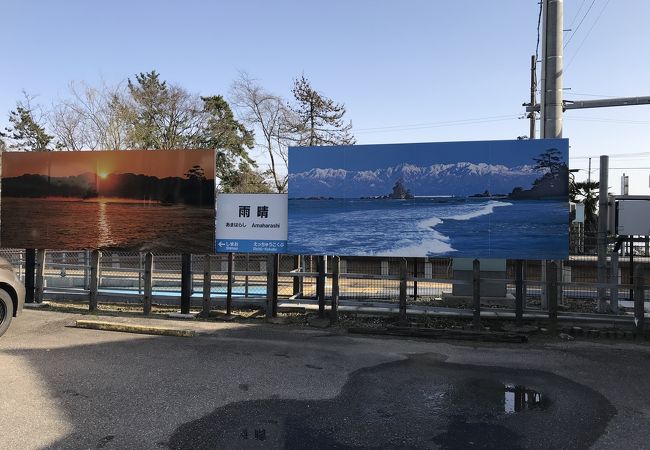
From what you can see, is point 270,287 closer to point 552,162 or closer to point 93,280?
point 93,280

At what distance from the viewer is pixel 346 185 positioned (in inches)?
373

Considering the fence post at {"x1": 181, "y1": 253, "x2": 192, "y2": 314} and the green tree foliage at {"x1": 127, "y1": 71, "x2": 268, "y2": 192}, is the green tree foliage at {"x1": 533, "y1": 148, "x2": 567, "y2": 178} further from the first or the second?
the green tree foliage at {"x1": 127, "y1": 71, "x2": 268, "y2": 192}

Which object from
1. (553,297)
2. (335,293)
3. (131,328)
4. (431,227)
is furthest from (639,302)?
(131,328)

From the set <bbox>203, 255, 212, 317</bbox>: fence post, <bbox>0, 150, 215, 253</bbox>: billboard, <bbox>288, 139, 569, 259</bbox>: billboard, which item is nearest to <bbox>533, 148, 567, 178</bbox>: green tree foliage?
<bbox>288, 139, 569, 259</bbox>: billboard

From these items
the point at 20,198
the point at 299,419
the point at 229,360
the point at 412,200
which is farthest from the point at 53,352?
the point at 412,200

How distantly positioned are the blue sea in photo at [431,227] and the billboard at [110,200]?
2095 mm

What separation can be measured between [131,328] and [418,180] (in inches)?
221

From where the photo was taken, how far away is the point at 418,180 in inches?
362

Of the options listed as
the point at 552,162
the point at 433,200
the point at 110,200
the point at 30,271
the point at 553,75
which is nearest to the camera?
the point at 552,162

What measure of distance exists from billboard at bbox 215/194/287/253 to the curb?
2.07 m

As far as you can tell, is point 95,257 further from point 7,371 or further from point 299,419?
point 299,419

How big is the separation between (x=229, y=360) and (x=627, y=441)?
463cm

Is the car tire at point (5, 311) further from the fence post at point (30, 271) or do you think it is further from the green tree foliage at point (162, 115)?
the green tree foliage at point (162, 115)

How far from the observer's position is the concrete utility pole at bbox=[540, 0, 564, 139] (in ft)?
33.8
